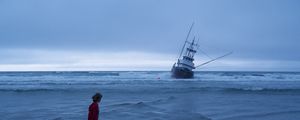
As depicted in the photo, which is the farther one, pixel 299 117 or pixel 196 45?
pixel 196 45

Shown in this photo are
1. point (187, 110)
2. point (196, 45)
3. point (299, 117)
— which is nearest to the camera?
point (299, 117)

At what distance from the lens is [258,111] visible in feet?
50.1

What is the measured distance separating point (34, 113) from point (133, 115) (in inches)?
175

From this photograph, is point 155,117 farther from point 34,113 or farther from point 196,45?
point 196,45

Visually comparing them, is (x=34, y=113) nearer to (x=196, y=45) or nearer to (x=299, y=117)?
(x=299, y=117)

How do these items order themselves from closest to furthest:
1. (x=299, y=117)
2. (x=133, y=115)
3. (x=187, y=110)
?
(x=299, y=117) → (x=133, y=115) → (x=187, y=110)

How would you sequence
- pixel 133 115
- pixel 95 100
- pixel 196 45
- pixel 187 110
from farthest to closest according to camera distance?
pixel 196 45 → pixel 187 110 → pixel 133 115 → pixel 95 100

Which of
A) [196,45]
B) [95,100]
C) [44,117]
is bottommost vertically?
[44,117]

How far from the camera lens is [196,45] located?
49.2 m

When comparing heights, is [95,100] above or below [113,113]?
above

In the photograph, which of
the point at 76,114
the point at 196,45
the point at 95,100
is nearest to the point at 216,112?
the point at 76,114

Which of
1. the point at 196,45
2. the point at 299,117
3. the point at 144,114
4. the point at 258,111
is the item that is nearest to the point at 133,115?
the point at 144,114

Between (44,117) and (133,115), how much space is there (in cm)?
364

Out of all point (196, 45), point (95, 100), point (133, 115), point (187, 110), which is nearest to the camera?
point (95, 100)
